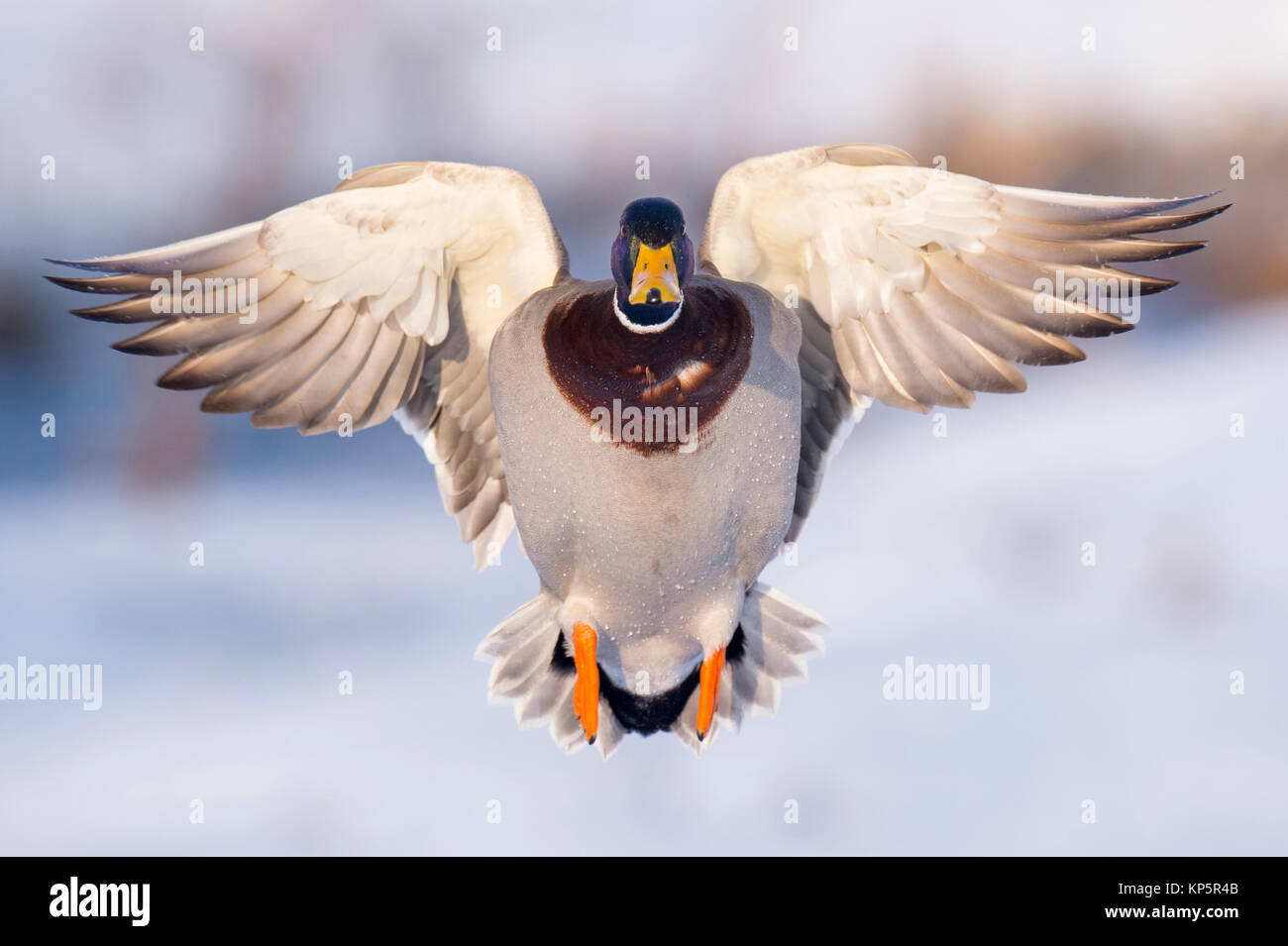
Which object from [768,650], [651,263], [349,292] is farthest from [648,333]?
[768,650]

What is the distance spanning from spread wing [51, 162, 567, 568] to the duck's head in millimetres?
283

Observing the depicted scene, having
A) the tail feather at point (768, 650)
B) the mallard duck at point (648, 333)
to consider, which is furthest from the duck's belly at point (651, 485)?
the tail feather at point (768, 650)

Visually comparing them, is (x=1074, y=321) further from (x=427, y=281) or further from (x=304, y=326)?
(x=304, y=326)

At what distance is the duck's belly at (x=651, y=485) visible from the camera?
1.69 meters

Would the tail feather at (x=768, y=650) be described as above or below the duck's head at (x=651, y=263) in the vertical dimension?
below

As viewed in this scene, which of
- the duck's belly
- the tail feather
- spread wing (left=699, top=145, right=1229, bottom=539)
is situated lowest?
the tail feather

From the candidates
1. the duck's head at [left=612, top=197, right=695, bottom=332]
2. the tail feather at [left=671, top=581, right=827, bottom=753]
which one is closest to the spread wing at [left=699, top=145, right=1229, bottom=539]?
the duck's head at [left=612, top=197, right=695, bottom=332]

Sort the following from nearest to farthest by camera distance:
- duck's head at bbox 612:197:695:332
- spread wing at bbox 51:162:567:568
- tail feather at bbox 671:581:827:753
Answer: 1. duck's head at bbox 612:197:695:332
2. spread wing at bbox 51:162:567:568
3. tail feather at bbox 671:581:827:753

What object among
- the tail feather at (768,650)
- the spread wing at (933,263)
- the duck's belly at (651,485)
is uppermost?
the spread wing at (933,263)

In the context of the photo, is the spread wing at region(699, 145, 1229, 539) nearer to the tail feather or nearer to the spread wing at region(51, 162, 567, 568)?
the spread wing at region(51, 162, 567, 568)

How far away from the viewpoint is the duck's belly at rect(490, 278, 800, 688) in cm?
169

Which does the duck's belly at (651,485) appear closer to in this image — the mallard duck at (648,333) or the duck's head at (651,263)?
the mallard duck at (648,333)

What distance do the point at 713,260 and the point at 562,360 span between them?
0.37m

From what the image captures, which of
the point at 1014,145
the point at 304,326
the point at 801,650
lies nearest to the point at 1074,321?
the point at 801,650
